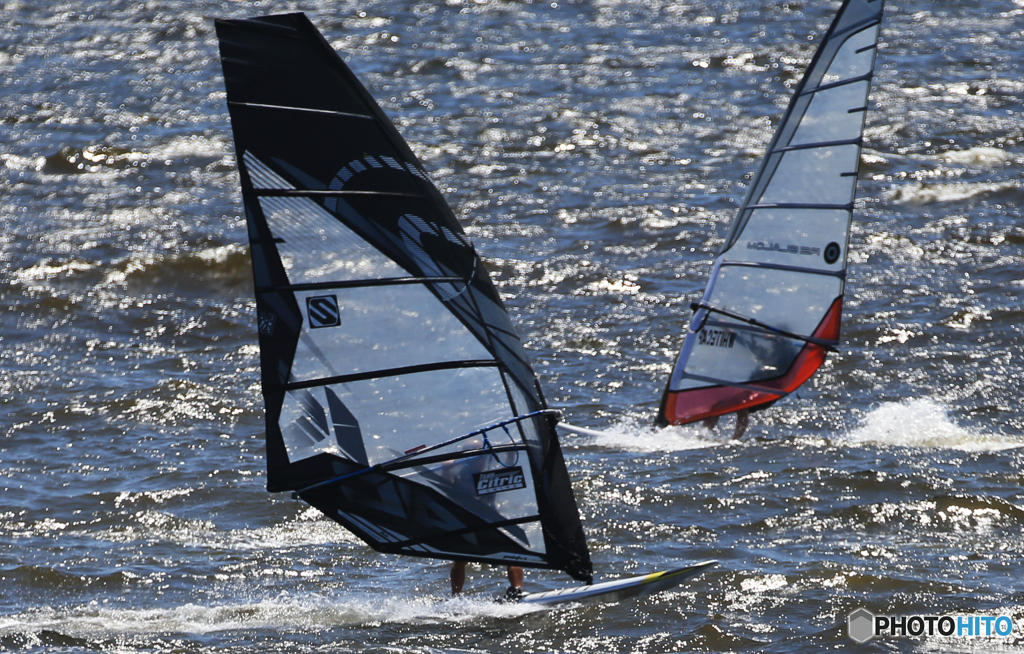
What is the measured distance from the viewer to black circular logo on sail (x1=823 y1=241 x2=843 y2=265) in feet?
31.1

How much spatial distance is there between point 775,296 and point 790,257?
0.33 metres

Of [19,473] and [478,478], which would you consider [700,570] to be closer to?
[478,478]

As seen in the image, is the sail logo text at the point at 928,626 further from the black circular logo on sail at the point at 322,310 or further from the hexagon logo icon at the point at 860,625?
the black circular logo on sail at the point at 322,310

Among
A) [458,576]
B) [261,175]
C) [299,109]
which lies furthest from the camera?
[458,576]

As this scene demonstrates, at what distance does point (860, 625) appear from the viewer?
6.41 m

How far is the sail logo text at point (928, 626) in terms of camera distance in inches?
247

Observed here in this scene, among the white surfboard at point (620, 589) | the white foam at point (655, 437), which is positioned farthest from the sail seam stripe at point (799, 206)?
the white surfboard at point (620, 589)

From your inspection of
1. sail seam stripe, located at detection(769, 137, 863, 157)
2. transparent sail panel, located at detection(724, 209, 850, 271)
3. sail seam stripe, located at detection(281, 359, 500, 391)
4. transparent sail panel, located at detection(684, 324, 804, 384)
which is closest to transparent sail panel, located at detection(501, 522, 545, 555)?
sail seam stripe, located at detection(281, 359, 500, 391)

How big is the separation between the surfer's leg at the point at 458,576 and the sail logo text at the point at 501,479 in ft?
2.33

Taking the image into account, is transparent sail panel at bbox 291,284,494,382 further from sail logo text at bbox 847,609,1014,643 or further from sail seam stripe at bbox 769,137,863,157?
sail seam stripe at bbox 769,137,863,157

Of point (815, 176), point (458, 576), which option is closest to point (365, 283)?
point (458, 576)

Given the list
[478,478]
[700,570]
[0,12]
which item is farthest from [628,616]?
[0,12]

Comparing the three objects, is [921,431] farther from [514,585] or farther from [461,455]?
[461,455]

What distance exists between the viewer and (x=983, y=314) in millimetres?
11391
